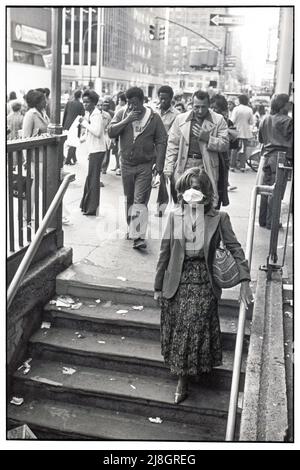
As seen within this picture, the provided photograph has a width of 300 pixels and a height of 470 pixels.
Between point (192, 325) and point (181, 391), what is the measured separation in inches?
23.2

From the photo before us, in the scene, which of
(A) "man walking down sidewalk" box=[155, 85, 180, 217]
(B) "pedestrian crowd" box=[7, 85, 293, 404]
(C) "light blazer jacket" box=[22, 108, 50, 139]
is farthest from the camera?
(A) "man walking down sidewalk" box=[155, 85, 180, 217]

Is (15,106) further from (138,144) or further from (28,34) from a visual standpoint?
(138,144)

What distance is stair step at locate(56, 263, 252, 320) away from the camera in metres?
4.83

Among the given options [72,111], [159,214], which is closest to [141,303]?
[159,214]

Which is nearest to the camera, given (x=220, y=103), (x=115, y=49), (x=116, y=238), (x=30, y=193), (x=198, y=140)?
(x=30, y=193)

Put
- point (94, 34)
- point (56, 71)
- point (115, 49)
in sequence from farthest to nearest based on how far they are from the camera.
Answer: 1. point (115, 49)
2. point (94, 34)
3. point (56, 71)

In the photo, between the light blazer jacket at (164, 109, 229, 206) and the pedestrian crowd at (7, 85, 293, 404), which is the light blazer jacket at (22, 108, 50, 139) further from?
the light blazer jacket at (164, 109, 229, 206)

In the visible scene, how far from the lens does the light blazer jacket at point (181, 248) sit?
3.69m

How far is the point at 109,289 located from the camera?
16.1 ft

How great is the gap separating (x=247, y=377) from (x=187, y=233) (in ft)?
3.72

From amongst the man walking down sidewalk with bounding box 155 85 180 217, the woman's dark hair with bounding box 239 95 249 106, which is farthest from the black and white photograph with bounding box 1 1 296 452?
A: the woman's dark hair with bounding box 239 95 249 106

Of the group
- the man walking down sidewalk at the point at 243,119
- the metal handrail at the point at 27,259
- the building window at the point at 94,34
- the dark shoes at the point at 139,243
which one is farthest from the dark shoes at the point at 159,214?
the man walking down sidewalk at the point at 243,119

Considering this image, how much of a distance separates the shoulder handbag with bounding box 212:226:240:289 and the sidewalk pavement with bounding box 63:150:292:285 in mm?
1413
